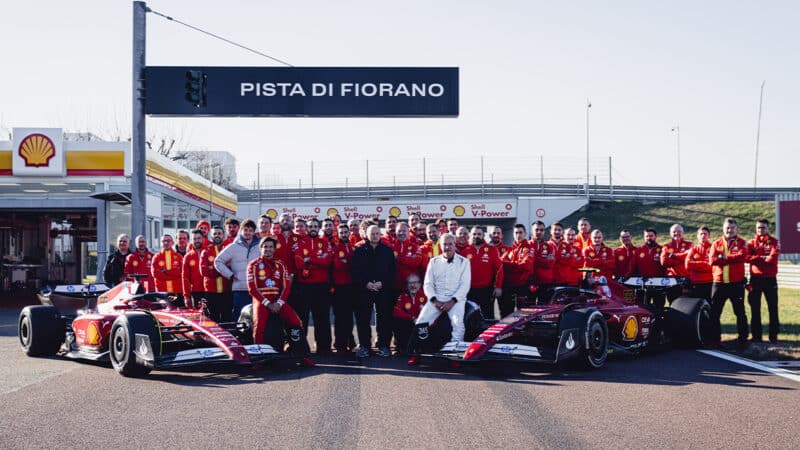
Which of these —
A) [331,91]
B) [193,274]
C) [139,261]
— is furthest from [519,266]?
[331,91]

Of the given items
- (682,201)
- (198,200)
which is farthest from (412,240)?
(682,201)

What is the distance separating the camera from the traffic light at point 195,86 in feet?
54.5

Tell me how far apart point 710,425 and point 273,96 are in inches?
506

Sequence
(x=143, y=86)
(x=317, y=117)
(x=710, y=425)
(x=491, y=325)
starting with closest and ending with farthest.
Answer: (x=710, y=425)
(x=491, y=325)
(x=143, y=86)
(x=317, y=117)

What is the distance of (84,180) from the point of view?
21609 millimetres

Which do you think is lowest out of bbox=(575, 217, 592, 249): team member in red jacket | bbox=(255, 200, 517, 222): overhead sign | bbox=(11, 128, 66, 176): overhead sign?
bbox=(575, 217, 592, 249): team member in red jacket

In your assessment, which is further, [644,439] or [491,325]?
[491,325]

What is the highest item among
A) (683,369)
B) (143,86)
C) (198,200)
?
(143,86)

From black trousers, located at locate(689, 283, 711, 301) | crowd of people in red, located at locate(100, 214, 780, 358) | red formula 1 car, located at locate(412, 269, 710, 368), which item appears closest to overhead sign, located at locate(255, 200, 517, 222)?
crowd of people in red, located at locate(100, 214, 780, 358)

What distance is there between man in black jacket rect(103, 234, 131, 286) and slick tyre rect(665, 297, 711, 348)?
9.27m

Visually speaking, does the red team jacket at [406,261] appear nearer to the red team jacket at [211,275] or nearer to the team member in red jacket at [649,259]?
the red team jacket at [211,275]

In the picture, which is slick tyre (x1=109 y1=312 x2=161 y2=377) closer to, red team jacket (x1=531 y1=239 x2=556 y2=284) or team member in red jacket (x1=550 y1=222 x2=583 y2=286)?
red team jacket (x1=531 y1=239 x2=556 y2=284)

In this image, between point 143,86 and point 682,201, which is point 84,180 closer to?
point 143,86

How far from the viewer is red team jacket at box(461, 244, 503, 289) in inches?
486
